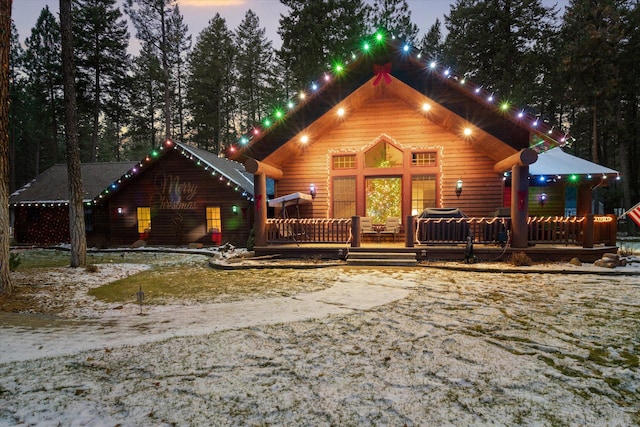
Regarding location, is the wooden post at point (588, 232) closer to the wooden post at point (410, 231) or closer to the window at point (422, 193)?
the window at point (422, 193)

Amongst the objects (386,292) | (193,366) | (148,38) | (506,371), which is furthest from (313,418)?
(148,38)

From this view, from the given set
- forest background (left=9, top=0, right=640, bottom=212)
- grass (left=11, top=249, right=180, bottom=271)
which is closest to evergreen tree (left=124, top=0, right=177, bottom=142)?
forest background (left=9, top=0, right=640, bottom=212)

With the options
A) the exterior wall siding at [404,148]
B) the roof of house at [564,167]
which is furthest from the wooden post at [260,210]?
the roof of house at [564,167]

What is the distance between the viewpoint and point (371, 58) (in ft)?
34.6

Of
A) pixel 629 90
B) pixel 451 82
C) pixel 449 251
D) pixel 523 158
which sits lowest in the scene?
Answer: pixel 449 251

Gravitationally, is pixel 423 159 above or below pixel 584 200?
above

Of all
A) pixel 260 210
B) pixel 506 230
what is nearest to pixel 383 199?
pixel 506 230

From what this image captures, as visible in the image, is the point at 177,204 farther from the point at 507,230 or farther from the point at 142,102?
the point at 142,102

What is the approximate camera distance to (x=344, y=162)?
13.1 meters

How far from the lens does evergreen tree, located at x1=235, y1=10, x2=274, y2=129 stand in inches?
1335

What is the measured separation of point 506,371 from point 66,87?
12923 millimetres

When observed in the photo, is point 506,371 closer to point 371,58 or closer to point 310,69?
point 371,58

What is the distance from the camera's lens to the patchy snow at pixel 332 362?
2.49 m

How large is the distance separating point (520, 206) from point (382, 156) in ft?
18.1
